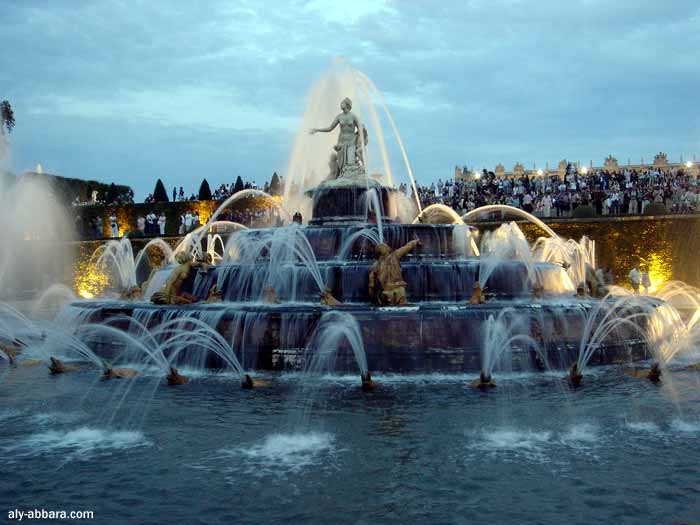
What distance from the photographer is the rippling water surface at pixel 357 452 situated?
5.83 m

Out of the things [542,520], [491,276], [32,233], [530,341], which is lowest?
[542,520]

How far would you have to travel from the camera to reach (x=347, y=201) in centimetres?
2319

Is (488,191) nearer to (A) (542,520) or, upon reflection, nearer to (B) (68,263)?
(B) (68,263)

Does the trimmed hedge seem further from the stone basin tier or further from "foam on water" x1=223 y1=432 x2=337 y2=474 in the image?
"foam on water" x1=223 y1=432 x2=337 y2=474

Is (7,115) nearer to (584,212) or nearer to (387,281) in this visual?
(584,212)

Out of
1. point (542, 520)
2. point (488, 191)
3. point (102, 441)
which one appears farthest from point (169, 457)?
point (488, 191)

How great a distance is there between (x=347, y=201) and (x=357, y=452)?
16.4 metres

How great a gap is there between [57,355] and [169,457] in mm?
8529

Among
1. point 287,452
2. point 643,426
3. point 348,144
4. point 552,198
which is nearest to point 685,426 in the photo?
point 643,426

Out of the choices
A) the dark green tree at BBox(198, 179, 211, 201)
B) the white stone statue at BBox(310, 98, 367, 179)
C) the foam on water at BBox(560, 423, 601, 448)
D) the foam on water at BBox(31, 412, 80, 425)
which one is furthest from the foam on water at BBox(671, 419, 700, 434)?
the dark green tree at BBox(198, 179, 211, 201)

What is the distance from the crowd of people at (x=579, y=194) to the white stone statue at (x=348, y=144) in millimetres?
15337

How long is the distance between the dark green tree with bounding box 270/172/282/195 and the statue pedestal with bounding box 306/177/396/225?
79.9 feet

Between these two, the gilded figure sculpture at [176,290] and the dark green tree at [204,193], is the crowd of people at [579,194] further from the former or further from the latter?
the gilded figure sculpture at [176,290]

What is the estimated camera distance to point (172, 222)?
155ft
